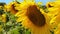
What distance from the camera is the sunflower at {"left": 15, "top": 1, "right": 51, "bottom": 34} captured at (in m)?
1.44

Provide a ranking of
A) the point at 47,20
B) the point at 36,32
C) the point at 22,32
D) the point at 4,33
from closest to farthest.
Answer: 1. the point at 47,20
2. the point at 36,32
3. the point at 22,32
4. the point at 4,33

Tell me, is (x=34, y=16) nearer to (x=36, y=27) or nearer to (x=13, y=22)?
(x=36, y=27)

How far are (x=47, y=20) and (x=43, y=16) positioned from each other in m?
0.05

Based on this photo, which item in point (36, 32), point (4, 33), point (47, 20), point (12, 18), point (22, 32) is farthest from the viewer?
point (12, 18)

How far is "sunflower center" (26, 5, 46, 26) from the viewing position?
4.58 feet

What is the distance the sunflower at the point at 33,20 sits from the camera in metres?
1.44

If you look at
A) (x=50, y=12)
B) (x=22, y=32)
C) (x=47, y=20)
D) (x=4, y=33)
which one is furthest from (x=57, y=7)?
(x=4, y=33)

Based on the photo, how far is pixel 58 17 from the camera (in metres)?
1.13

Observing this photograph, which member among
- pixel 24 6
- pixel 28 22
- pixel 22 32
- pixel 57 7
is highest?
pixel 57 7

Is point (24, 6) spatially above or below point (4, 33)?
above

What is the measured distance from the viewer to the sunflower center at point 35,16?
1396mm

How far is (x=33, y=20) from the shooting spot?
154 centimetres

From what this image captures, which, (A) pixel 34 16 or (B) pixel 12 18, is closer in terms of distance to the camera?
(A) pixel 34 16

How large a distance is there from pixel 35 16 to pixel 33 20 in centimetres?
10
